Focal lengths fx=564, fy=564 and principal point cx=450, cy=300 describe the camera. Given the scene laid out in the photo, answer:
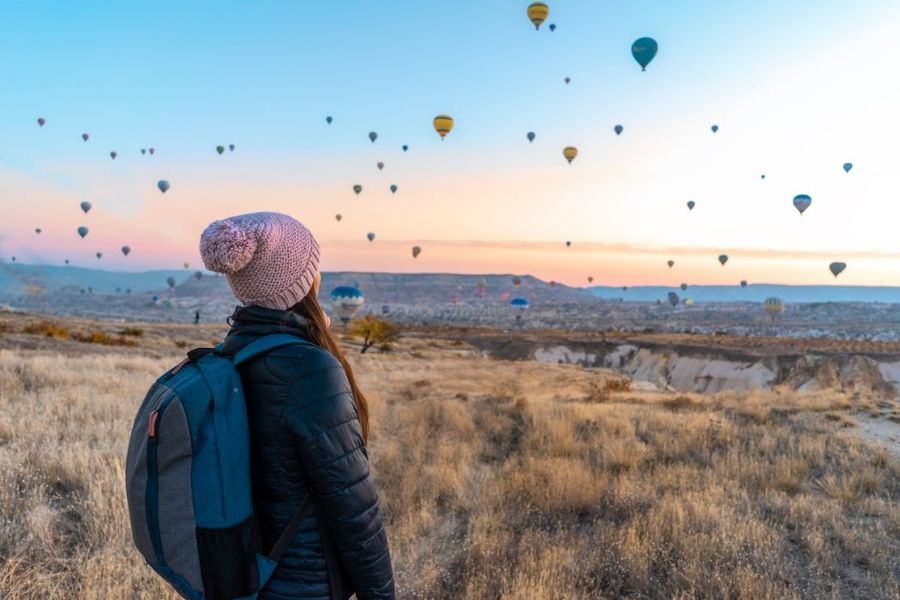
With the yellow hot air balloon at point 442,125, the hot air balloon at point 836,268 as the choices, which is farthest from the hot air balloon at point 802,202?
the hot air balloon at point 836,268

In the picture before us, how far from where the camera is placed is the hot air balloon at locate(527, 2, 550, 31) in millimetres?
30484

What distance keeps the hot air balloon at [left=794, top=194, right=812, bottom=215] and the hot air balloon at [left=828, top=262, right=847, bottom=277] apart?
103 ft

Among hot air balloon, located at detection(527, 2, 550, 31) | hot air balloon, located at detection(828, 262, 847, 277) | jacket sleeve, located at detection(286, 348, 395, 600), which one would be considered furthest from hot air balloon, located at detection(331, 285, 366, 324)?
hot air balloon, located at detection(828, 262, 847, 277)

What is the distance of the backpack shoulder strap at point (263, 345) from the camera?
1884mm

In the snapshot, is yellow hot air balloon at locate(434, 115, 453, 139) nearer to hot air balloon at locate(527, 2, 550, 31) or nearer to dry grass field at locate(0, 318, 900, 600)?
hot air balloon at locate(527, 2, 550, 31)

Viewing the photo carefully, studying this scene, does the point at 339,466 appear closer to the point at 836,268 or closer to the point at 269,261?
the point at 269,261

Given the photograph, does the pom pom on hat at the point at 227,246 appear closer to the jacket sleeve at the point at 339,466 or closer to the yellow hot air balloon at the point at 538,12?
the jacket sleeve at the point at 339,466

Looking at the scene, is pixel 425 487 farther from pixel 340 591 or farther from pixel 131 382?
pixel 131 382

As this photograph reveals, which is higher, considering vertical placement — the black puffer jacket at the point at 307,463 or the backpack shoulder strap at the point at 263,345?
the backpack shoulder strap at the point at 263,345

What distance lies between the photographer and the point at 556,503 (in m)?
6.38

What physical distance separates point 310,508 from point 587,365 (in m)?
52.9

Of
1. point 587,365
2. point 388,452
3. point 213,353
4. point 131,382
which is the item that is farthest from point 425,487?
point 587,365

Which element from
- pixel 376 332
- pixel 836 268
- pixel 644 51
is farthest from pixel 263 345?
pixel 836 268

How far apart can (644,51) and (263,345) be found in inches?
1193
